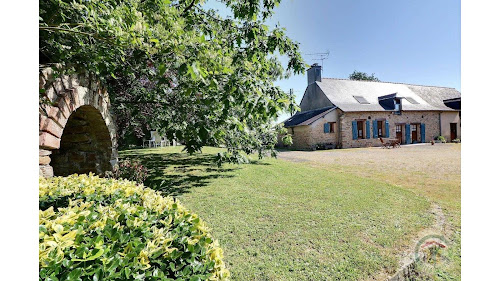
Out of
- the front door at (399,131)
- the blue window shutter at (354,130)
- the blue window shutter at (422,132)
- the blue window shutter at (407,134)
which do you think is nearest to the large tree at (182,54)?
the blue window shutter at (354,130)

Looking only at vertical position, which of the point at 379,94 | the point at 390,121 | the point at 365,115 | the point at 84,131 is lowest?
the point at 84,131

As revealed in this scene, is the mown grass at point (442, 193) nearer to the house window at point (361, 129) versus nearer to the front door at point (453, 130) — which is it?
the house window at point (361, 129)

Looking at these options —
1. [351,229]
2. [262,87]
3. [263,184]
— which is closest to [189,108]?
[262,87]

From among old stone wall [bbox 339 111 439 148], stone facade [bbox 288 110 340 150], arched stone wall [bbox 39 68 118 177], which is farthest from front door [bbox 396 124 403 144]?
arched stone wall [bbox 39 68 118 177]

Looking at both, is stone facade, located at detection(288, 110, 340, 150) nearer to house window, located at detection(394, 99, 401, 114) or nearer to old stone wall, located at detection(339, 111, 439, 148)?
old stone wall, located at detection(339, 111, 439, 148)

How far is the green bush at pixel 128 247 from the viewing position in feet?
3.08

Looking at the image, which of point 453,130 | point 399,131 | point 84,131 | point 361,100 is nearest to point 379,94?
point 361,100

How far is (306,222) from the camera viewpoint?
364cm

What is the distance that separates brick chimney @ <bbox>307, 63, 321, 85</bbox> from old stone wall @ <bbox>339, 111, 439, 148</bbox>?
16.9ft

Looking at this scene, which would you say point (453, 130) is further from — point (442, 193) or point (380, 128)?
point (442, 193)

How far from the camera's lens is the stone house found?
1980 cm

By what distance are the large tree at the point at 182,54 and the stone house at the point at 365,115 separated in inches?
588

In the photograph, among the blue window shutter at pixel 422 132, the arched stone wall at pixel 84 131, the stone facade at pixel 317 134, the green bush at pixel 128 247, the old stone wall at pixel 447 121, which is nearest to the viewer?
the green bush at pixel 128 247

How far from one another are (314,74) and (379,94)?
286 inches
